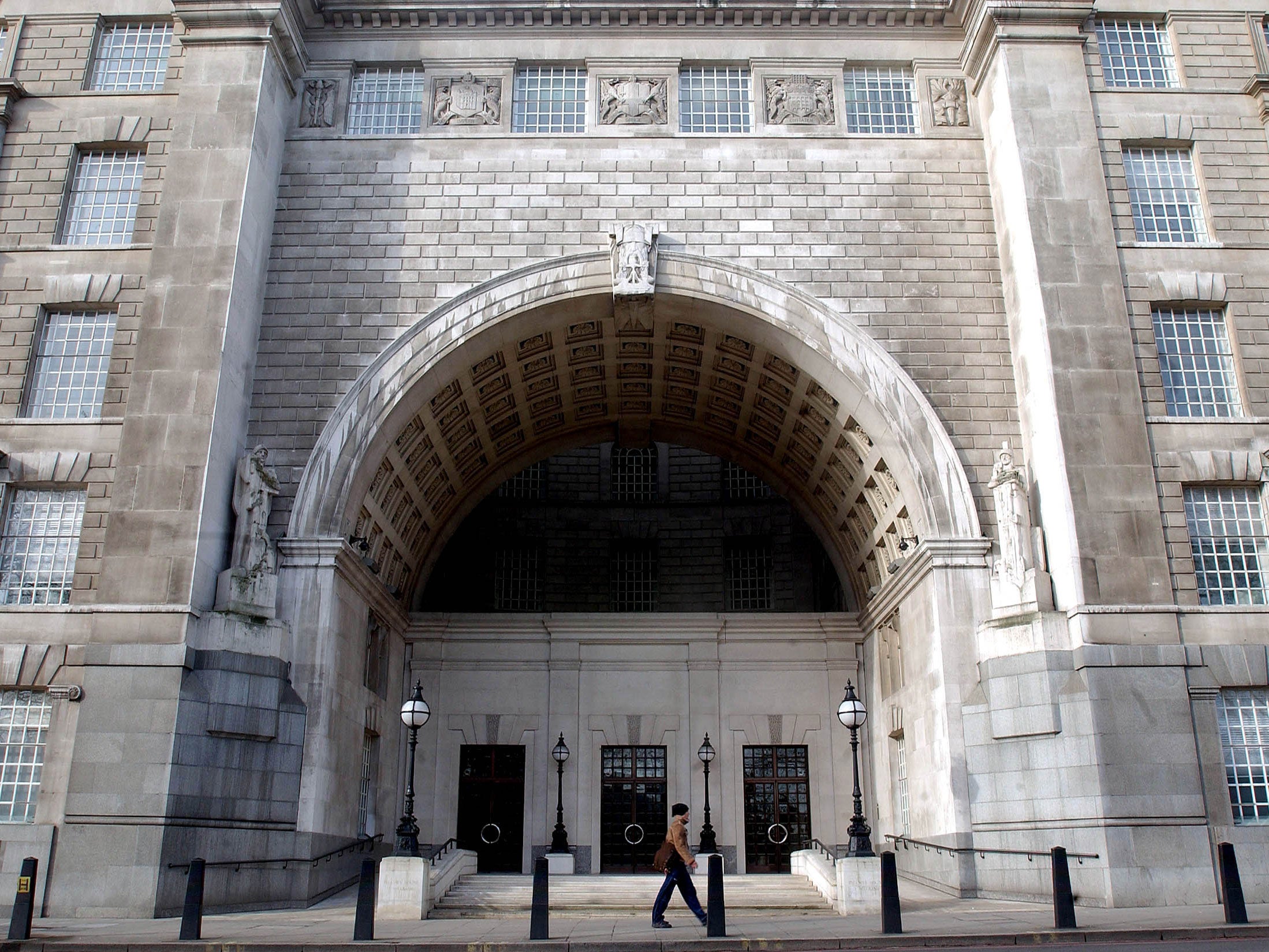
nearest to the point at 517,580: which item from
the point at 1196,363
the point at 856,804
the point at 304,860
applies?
the point at 304,860

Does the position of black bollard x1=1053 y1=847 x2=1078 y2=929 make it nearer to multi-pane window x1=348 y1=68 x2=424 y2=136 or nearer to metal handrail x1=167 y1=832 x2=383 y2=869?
metal handrail x1=167 y1=832 x2=383 y2=869

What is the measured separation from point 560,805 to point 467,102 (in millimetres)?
18424

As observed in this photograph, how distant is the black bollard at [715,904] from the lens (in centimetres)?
1471

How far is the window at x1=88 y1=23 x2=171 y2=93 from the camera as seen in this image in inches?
1006

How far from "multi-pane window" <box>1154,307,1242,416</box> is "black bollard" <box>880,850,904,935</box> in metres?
12.6

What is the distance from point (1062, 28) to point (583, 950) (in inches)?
883

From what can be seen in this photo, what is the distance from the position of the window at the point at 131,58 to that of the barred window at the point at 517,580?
55.1 ft

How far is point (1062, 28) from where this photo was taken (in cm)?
2502

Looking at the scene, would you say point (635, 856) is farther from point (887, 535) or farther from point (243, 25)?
point (243, 25)

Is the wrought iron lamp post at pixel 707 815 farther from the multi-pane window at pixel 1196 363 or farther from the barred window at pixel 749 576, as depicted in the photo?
the multi-pane window at pixel 1196 363

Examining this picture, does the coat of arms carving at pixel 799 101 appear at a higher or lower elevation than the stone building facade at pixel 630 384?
higher

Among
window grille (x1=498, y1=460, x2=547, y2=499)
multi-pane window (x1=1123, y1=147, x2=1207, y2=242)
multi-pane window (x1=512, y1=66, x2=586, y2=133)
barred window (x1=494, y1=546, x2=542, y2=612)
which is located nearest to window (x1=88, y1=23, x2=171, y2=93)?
multi-pane window (x1=512, y1=66, x2=586, y2=133)

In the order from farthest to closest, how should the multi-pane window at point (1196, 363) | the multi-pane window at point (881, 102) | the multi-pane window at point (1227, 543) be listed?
the multi-pane window at point (881, 102)
the multi-pane window at point (1196, 363)
the multi-pane window at point (1227, 543)

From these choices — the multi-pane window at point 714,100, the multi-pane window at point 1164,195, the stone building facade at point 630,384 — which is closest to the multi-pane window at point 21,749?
the stone building facade at point 630,384
